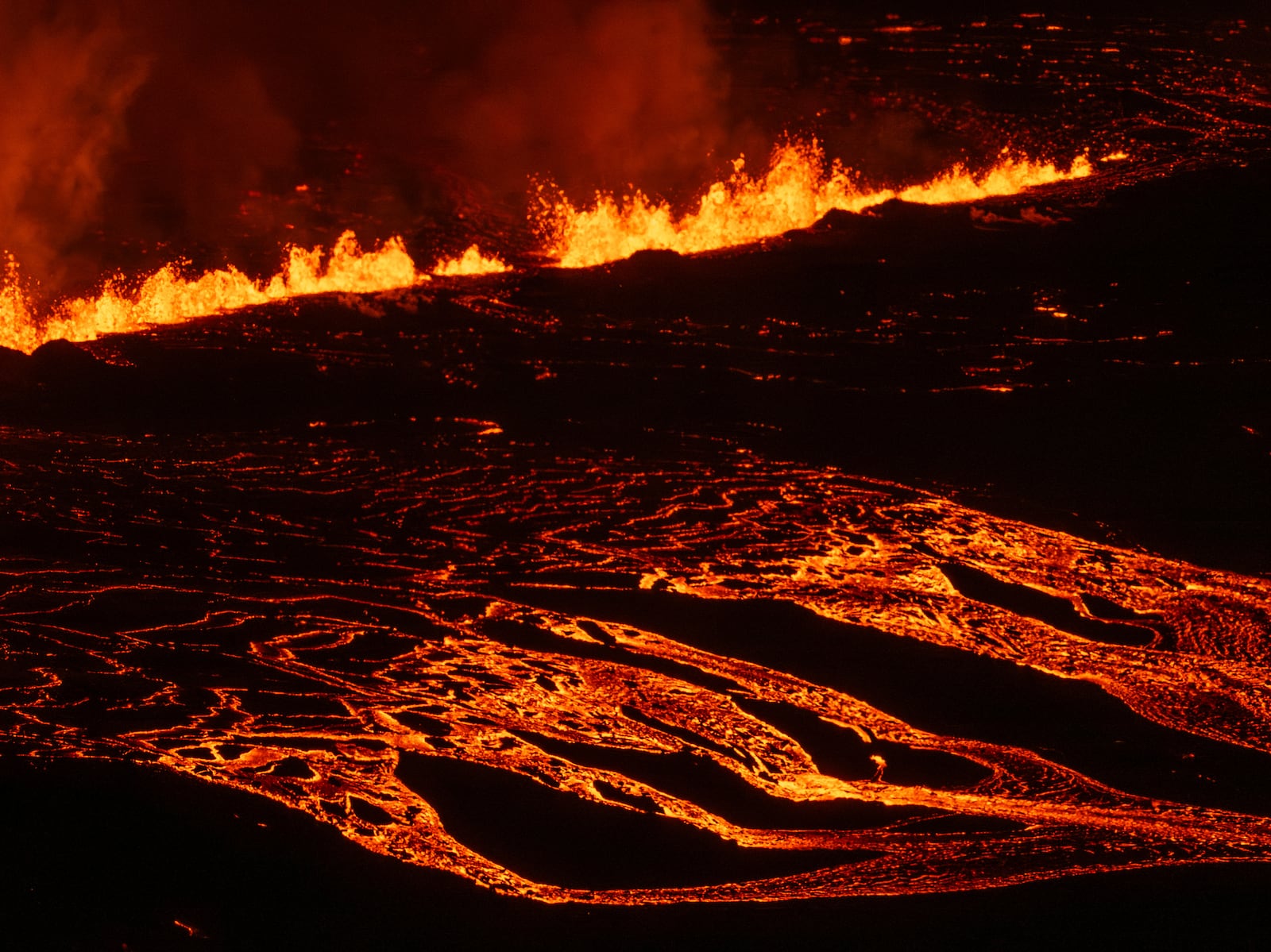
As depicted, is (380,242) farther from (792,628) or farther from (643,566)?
(792,628)

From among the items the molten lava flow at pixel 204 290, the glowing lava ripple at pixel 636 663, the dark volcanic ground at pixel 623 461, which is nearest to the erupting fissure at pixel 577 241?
the molten lava flow at pixel 204 290

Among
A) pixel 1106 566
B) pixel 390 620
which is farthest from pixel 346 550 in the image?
pixel 1106 566

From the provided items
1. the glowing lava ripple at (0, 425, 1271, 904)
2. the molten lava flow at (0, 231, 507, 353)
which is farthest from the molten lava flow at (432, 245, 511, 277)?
the glowing lava ripple at (0, 425, 1271, 904)

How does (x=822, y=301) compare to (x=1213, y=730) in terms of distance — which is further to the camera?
(x=822, y=301)

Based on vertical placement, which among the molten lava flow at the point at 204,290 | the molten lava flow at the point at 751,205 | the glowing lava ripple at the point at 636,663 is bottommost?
the glowing lava ripple at the point at 636,663

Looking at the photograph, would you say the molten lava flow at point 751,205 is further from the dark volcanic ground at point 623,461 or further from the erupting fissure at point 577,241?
the dark volcanic ground at point 623,461

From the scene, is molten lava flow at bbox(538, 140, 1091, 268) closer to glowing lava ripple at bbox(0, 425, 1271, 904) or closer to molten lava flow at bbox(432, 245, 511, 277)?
molten lava flow at bbox(432, 245, 511, 277)

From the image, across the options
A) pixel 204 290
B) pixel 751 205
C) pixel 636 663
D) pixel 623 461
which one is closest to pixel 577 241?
pixel 751 205
